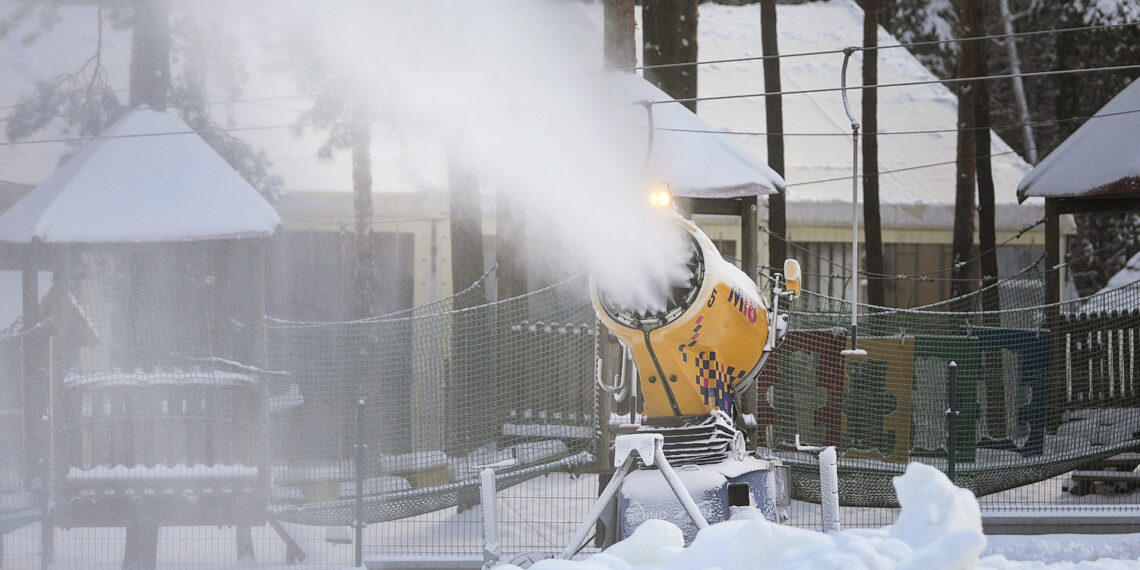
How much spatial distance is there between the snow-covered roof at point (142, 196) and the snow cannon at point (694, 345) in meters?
4.55

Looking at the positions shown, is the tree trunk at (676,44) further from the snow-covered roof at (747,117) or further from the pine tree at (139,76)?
the pine tree at (139,76)

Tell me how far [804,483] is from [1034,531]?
2028mm

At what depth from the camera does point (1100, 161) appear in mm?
13891

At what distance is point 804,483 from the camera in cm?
1201

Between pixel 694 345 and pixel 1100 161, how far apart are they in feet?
29.5

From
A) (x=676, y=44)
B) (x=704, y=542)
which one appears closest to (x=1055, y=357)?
(x=676, y=44)

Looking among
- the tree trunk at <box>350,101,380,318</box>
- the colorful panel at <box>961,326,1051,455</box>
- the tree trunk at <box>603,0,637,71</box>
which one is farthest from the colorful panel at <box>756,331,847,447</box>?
the tree trunk at <box>350,101,380,318</box>

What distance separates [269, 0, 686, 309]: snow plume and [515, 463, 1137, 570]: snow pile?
2.19 m

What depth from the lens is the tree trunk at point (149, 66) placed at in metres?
11.0

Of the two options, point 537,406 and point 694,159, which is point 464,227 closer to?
point 537,406

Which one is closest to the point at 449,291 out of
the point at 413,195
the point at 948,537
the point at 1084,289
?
the point at 413,195

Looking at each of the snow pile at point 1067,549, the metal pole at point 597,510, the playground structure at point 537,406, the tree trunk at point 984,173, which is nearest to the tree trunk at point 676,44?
the playground structure at point 537,406

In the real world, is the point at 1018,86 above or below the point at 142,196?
above

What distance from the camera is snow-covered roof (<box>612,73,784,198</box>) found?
11.4 meters
